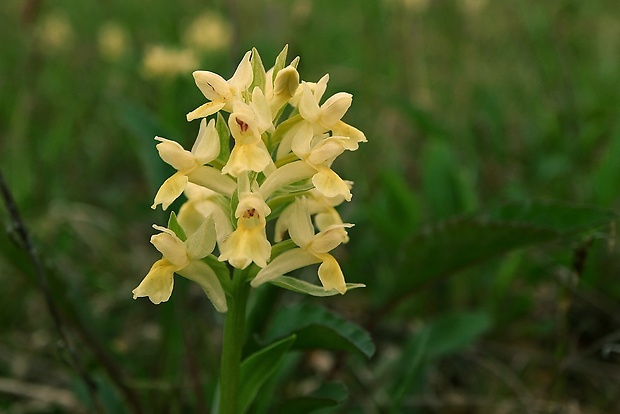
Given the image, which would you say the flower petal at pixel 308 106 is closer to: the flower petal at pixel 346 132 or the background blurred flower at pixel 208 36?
the flower petal at pixel 346 132

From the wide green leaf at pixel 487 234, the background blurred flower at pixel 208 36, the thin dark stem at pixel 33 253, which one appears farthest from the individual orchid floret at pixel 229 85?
the background blurred flower at pixel 208 36

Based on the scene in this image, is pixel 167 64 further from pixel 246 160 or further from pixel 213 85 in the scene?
pixel 246 160

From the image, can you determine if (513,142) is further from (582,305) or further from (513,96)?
(582,305)

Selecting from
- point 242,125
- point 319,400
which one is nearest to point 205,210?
point 242,125

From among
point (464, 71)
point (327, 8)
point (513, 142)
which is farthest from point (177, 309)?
point (327, 8)

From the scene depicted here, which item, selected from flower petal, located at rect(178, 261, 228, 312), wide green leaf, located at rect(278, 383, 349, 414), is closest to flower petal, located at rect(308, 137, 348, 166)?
flower petal, located at rect(178, 261, 228, 312)

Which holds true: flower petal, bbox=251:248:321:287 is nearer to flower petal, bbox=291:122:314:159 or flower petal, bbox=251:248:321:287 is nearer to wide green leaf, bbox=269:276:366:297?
wide green leaf, bbox=269:276:366:297

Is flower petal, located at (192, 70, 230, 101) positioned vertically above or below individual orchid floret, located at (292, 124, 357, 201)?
above
